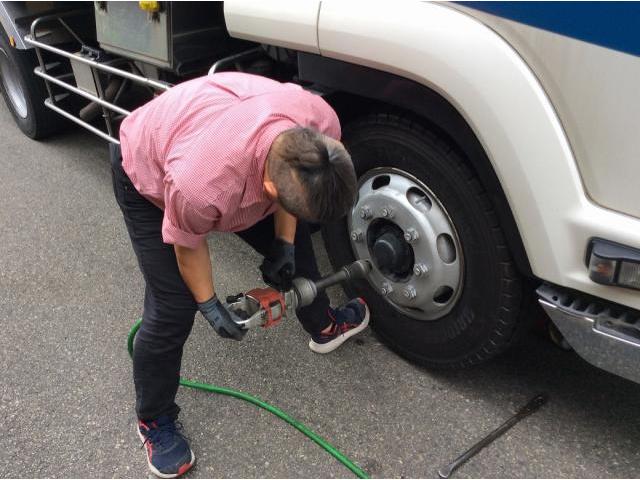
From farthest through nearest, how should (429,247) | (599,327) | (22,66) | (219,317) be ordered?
1. (22,66)
2. (429,247)
3. (219,317)
4. (599,327)

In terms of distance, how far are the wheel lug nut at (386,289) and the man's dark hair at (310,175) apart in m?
0.90

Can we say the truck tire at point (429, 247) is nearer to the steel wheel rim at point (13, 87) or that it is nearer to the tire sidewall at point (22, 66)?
the tire sidewall at point (22, 66)

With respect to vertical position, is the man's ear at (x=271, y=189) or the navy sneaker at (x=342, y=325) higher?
the man's ear at (x=271, y=189)

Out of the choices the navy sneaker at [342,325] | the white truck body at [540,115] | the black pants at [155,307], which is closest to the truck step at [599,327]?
the white truck body at [540,115]

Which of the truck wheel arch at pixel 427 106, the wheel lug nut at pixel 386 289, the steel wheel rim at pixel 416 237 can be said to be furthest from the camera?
the wheel lug nut at pixel 386 289

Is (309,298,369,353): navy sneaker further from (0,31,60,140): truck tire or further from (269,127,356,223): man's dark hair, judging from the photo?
(0,31,60,140): truck tire

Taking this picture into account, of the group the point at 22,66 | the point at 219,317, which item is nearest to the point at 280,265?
the point at 219,317

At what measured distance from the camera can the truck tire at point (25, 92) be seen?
4.39 meters

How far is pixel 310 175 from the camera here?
4.81 feet

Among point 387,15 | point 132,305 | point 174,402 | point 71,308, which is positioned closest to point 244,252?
point 132,305

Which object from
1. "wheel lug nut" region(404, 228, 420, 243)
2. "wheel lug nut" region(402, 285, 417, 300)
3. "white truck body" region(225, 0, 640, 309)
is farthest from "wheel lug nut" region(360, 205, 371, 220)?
"white truck body" region(225, 0, 640, 309)

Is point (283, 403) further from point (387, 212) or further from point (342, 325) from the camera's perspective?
point (387, 212)

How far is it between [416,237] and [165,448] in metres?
1.18

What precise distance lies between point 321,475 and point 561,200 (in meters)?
1.22
